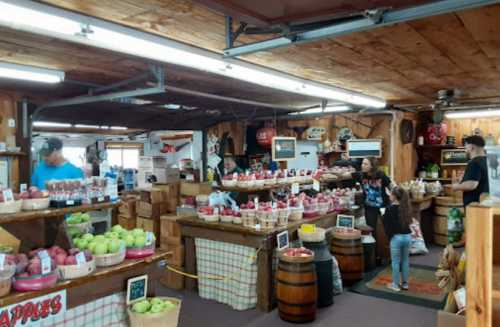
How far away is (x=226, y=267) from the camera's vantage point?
4.54m

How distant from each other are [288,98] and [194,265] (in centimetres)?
355

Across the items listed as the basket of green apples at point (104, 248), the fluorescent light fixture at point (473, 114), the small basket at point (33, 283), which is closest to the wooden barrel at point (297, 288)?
the basket of green apples at point (104, 248)

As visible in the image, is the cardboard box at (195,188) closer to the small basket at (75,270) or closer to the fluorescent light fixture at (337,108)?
the fluorescent light fixture at (337,108)

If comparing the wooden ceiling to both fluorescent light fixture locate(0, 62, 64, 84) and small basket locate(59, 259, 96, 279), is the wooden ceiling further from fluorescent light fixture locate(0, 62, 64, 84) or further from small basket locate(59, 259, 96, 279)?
fluorescent light fixture locate(0, 62, 64, 84)

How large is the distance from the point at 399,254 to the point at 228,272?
2.19m

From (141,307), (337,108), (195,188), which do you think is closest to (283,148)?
(337,108)

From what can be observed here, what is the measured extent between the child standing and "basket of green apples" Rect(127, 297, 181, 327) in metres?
3.05

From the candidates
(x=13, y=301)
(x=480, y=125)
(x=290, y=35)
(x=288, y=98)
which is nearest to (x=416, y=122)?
(x=480, y=125)

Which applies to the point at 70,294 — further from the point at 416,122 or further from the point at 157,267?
the point at 416,122

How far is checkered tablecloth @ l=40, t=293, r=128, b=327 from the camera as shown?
2426 mm

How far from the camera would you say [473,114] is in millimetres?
7730

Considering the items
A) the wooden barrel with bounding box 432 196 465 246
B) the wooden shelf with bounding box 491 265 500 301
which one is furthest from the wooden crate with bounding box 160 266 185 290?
the wooden barrel with bounding box 432 196 465 246

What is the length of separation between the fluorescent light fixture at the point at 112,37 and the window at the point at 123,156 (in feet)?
46.6

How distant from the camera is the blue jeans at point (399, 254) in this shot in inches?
188
